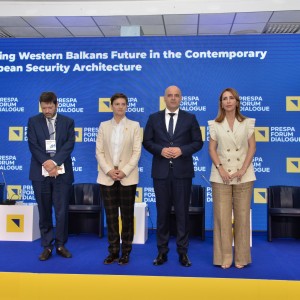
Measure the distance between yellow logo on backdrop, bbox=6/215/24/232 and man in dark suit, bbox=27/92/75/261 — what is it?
0.99 metres

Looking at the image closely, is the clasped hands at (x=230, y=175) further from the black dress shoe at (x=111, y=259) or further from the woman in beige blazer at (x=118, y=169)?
the black dress shoe at (x=111, y=259)

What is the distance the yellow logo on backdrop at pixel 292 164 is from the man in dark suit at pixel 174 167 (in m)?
2.19

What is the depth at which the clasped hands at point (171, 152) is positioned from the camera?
313 centimetres

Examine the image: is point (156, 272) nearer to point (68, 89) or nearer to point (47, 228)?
point (47, 228)

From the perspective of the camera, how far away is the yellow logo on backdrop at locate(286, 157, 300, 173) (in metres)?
4.93

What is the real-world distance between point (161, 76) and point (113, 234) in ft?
8.50

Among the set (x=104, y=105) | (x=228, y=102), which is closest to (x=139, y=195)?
(x=104, y=105)

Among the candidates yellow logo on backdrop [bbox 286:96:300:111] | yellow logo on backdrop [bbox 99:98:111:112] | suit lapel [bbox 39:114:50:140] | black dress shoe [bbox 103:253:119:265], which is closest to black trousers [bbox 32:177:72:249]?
suit lapel [bbox 39:114:50:140]

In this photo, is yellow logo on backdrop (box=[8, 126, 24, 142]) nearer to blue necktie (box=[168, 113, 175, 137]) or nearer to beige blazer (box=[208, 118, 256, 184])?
blue necktie (box=[168, 113, 175, 137])

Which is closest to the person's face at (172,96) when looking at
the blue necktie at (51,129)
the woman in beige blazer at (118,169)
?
the woman in beige blazer at (118,169)

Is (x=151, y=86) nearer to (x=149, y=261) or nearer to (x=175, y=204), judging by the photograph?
(x=175, y=204)

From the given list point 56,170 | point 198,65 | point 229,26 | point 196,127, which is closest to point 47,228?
point 56,170

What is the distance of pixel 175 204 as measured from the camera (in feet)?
10.6

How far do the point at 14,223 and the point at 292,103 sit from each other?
12.4 ft
